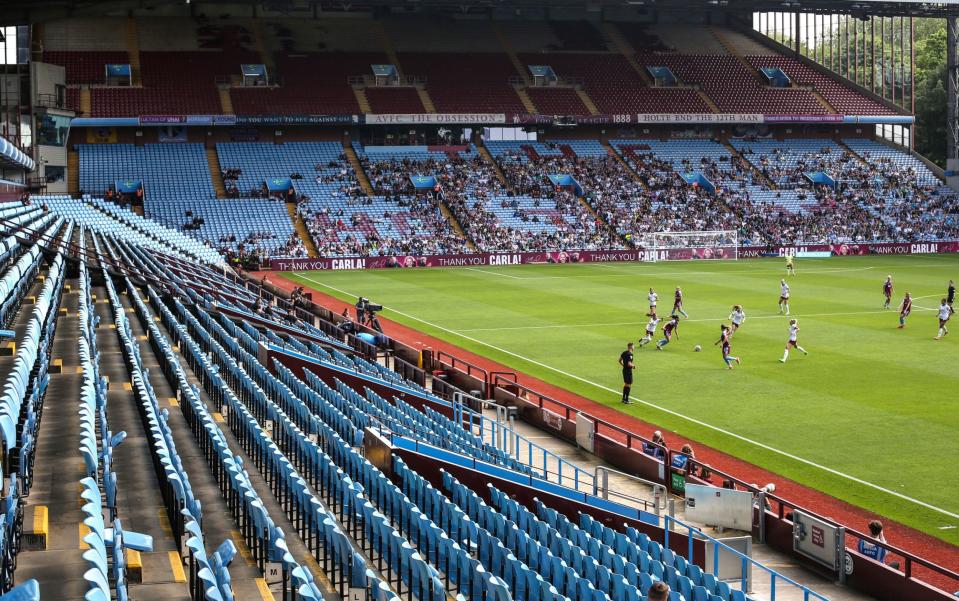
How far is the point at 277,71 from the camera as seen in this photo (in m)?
81.4

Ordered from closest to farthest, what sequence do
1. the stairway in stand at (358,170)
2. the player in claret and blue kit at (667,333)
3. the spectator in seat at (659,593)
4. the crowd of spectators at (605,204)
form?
the spectator in seat at (659,593) < the player in claret and blue kit at (667,333) < the crowd of spectators at (605,204) < the stairway in stand at (358,170)

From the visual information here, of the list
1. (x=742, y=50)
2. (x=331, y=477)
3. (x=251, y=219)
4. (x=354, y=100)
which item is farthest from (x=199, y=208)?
(x=331, y=477)

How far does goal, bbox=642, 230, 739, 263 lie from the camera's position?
2746 inches

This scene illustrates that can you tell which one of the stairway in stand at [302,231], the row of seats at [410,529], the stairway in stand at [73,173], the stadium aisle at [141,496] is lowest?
the row of seats at [410,529]

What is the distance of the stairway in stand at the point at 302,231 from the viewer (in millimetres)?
67250

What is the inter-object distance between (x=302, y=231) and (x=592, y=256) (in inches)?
Result: 745

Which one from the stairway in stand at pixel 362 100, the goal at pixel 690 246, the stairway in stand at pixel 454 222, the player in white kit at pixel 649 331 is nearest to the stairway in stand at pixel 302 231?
the stairway in stand at pixel 454 222

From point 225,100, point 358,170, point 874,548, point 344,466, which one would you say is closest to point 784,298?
point 874,548

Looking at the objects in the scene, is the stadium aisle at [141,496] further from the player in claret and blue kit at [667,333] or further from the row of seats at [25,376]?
the player in claret and blue kit at [667,333]

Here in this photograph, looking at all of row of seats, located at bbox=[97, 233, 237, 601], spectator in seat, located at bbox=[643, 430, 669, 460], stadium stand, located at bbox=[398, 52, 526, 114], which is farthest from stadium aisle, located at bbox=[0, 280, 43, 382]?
stadium stand, located at bbox=[398, 52, 526, 114]

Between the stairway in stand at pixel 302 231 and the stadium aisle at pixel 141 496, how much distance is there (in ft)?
159

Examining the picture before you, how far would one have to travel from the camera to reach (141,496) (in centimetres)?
1176

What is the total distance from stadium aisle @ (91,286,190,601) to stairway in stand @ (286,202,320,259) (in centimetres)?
4839

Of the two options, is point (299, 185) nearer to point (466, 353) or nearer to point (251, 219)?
point (251, 219)
